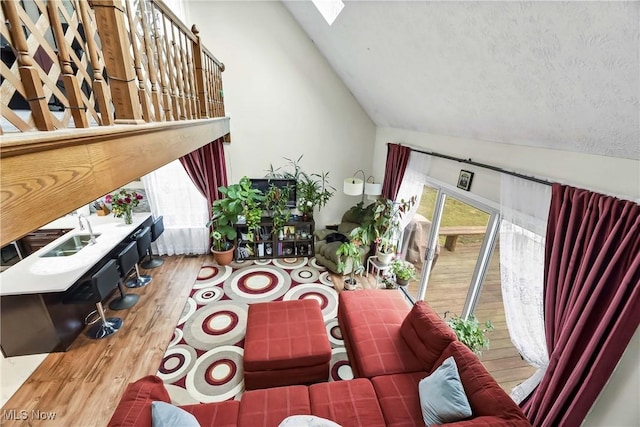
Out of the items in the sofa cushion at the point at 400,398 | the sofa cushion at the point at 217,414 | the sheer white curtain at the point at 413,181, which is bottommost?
the sofa cushion at the point at 217,414

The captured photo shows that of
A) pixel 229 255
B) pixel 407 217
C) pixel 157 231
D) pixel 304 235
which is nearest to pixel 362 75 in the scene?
pixel 407 217

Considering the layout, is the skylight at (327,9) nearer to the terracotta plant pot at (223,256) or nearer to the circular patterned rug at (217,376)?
the terracotta plant pot at (223,256)

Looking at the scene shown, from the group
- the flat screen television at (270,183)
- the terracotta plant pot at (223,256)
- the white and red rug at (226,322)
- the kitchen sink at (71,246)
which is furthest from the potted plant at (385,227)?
the kitchen sink at (71,246)

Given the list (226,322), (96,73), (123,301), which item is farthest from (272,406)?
(123,301)

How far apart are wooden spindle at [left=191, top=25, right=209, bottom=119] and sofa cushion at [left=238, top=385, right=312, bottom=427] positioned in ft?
7.81

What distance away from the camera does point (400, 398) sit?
181 cm

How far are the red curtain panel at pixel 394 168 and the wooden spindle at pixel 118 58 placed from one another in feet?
9.19

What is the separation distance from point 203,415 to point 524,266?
2.39 m

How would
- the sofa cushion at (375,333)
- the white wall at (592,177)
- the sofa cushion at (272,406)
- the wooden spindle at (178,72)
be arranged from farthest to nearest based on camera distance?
the sofa cushion at (375,333)
the wooden spindle at (178,72)
the sofa cushion at (272,406)
the white wall at (592,177)

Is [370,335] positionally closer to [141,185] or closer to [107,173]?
[107,173]

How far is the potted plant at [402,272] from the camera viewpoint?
3.24 meters

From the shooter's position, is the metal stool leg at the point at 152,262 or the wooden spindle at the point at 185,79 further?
the metal stool leg at the point at 152,262

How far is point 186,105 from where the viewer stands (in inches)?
77.9

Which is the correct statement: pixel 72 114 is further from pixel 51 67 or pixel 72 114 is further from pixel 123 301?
pixel 123 301
